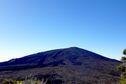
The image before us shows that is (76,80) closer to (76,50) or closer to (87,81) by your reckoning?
(87,81)

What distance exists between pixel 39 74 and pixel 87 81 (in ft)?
54.3

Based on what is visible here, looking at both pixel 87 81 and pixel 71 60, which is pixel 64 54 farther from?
pixel 87 81

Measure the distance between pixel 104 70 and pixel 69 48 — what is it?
51732mm

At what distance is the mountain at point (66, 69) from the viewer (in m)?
82.1

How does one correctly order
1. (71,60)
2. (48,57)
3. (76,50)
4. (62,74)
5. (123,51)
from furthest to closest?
(76,50), (48,57), (71,60), (62,74), (123,51)

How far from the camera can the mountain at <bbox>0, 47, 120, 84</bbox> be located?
82125mm

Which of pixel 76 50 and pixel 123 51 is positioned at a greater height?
pixel 76 50

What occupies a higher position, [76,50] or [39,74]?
[76,50]

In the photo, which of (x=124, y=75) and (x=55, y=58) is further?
(x=55, y=58)

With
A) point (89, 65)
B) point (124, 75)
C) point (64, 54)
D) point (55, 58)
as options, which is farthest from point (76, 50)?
point (124, 75)

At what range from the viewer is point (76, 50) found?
15650 cm

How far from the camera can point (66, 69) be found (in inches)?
3915

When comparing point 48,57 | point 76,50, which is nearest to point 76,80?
point 48,57

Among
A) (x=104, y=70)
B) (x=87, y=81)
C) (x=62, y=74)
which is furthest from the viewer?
(x=104, y=70)
